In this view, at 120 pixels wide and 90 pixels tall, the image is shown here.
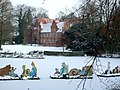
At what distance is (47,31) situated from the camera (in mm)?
45000

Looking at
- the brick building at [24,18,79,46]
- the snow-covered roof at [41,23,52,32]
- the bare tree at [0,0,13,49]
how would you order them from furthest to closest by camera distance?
the snow-covered roof at [41,23,52,32] < the brick building at [24,18,79,46] < the bare tree at [0,0,13,49]

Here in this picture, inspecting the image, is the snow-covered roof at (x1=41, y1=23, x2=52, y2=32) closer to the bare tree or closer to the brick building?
the brick building

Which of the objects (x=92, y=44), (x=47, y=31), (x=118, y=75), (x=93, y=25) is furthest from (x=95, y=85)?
(x=47, y=31)

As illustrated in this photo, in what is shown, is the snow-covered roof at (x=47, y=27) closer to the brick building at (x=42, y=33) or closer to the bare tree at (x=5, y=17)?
the brick building at (x=42, y=33)

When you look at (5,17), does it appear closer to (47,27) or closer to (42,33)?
(47,27)

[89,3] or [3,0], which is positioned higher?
[3,0]

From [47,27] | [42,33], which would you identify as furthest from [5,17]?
[42,33]

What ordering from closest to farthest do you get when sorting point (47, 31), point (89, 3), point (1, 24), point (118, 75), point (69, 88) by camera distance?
point (89, 3)
point (69, 88)
point (118, 75)
point (1, 24)
point (47, 31)

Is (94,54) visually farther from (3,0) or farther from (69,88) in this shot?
(3,0)

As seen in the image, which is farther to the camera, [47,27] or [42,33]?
[42,33]

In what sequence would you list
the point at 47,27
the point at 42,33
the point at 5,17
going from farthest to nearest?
the point at 42,33 < the point at 47,27 < the point at 5,17

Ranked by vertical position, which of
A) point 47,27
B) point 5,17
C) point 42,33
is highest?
point 47,27

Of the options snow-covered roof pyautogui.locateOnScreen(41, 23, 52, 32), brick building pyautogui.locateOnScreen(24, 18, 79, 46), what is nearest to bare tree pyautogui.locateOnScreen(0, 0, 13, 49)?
brick building pyautogui.locateOnScreen(24, 18, 79, 46)

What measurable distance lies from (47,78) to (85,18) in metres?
8.66
